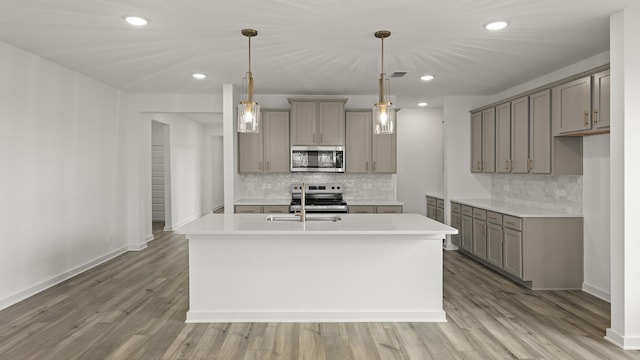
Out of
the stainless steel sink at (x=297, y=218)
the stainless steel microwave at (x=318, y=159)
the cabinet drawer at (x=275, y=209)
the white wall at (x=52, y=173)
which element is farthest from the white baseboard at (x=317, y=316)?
the stainless steel microwave at (x=318, y=159)

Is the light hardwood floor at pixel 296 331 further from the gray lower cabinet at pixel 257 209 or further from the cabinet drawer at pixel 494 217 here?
the gray lower cabinet at pixel 257 209

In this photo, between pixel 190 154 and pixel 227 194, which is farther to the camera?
pixel 190 154

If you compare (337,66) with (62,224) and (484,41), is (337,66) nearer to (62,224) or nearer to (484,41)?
(484,41)

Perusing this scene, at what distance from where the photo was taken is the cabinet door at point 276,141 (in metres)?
6.26

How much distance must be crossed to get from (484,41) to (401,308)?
8.44 ft

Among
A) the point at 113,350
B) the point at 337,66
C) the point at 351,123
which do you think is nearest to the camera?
the point at 113,350

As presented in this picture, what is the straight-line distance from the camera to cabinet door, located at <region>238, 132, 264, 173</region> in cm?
625

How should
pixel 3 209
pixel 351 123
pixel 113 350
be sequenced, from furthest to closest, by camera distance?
pixel 351 123 → pixel 3 209 → pixel 113 350

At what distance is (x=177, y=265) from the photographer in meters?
5.66

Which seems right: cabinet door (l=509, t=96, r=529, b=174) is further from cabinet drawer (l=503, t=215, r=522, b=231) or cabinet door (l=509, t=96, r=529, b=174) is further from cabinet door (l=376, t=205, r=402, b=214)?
cabinet door (l=376, t=205, r=402, b=214)

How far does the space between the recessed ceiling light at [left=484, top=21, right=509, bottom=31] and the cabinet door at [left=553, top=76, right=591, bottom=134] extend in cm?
118

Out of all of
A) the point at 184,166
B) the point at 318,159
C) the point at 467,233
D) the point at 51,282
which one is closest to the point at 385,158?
the point at 318,159

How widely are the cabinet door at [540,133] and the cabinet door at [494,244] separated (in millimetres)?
822

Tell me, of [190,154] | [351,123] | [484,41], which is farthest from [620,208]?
[190,154]
